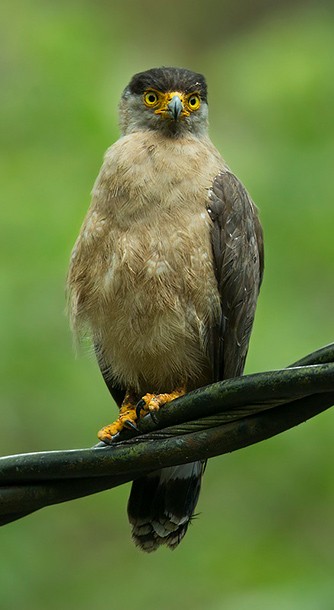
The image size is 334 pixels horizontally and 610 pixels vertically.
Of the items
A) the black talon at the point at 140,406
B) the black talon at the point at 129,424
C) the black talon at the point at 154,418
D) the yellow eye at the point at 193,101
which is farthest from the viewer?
the yellow eye at the point at 193,101

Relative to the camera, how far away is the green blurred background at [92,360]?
5.41m

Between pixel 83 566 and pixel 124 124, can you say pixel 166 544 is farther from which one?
pixel 124 124

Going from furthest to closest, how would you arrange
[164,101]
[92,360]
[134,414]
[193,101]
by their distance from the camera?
[193,101] → [164,101] → [92,360] → [134,414]

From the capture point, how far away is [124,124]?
5.47 m

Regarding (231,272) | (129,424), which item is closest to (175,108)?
(231,272)

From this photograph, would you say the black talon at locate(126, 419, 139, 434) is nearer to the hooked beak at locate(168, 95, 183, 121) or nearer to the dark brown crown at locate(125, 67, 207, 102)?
the hooked beak at locate(168, 95, 183, 121)

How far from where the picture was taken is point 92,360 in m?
5.16

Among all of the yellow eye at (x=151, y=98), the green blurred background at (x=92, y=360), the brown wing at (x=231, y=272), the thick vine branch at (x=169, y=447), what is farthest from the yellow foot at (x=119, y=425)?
the yellow eye at (x=151, y=98)

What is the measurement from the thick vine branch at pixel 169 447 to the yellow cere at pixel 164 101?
2178mm

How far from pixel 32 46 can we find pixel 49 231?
1.44 meters

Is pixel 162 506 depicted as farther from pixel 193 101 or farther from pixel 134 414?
pixel 193 101

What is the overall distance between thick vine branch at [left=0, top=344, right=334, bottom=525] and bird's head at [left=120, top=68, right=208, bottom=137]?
2.09m

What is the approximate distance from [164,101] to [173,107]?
14 cm

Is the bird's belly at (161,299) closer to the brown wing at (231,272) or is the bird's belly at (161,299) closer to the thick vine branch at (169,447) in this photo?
the brown wing at (231,272)
